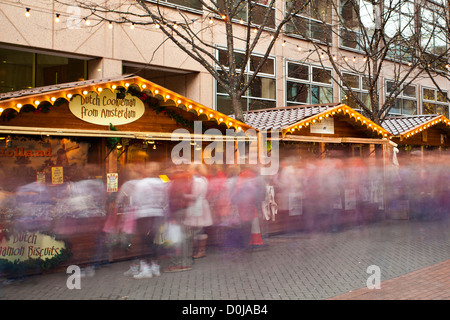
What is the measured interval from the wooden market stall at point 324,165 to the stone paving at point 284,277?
1433mm

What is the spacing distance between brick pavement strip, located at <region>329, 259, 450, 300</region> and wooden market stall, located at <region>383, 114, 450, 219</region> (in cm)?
637

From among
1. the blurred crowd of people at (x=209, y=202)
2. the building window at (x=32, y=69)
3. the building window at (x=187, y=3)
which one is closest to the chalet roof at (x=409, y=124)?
the blurred crowd of people at (x=209, y=202)

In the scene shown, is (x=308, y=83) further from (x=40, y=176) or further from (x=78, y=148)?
(x=40, y=176)

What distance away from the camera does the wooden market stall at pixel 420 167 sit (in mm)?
14609

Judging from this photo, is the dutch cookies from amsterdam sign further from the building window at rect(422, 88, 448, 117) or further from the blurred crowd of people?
the building window at rect(422, 88, 448, 117)

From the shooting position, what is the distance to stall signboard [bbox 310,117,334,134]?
12148 millimetres

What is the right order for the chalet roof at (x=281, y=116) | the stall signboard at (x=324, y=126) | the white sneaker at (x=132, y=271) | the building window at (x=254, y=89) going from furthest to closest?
the building window at (x=254, y=89) → the stall signboard at (x=324, y=126) → the chalet roof at (x=281, y=116) → the white sneaker at (x=132, y=271)

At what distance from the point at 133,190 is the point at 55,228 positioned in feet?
5.26

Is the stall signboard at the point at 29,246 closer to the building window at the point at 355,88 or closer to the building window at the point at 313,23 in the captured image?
the building window at the point at 313,23

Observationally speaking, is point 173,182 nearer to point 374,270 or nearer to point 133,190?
point 133,190

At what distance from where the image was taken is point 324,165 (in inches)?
517

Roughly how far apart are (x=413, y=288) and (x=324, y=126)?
5930mm

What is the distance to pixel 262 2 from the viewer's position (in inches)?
681
